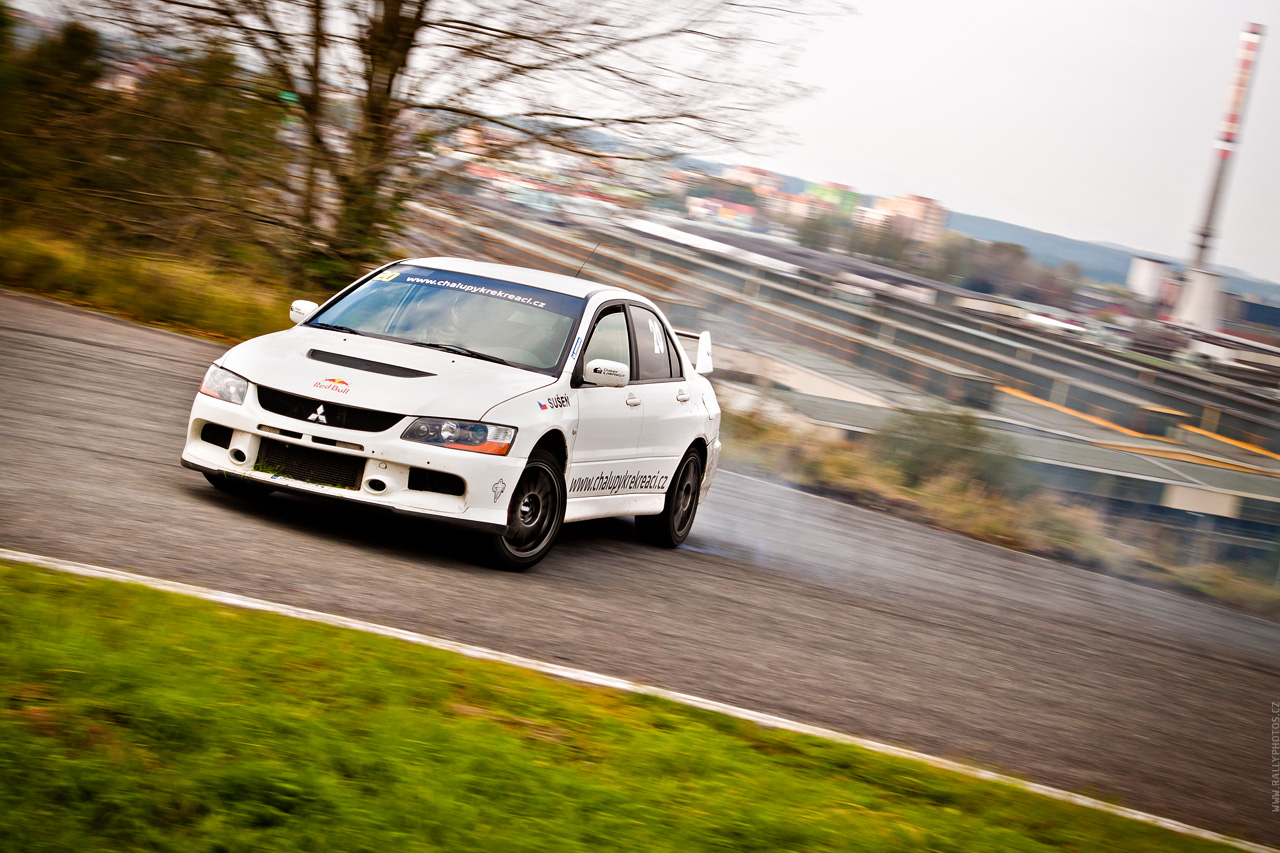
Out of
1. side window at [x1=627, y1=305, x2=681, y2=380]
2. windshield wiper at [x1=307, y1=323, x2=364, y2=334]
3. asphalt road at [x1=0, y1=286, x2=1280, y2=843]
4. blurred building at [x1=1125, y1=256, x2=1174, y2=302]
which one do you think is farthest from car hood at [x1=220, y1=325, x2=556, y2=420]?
blurred building at [x1=1125, y1=256, x2=1174, y2=302]

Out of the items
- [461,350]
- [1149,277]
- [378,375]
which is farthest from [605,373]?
[1149,277]

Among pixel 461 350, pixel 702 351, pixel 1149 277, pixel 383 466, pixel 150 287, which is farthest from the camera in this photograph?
pixel 1149 277

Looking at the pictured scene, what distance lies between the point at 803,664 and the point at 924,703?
652 millimetres

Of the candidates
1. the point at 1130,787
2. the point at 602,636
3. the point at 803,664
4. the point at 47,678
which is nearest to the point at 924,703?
the point at 803,664

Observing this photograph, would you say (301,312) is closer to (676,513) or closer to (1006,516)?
(676,513)

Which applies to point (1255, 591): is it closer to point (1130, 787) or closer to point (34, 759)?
point (1130, 787)

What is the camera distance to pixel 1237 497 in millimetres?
26984

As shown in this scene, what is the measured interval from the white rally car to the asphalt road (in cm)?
33

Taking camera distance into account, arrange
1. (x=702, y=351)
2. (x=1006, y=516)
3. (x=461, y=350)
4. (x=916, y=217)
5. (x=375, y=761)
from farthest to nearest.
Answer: (x=916, y=217) < (x=1006, y=516) < (x=702, y=351) < (x=461, y=350) < (x=375, y=761)

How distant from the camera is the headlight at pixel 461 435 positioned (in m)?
6.45

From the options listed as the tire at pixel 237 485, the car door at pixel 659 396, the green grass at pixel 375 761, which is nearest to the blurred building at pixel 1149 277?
the car door at pixel 659 396

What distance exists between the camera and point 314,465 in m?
6.47

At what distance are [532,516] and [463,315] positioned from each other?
1421 mm

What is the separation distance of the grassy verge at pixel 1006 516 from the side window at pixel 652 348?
20.1 feet
